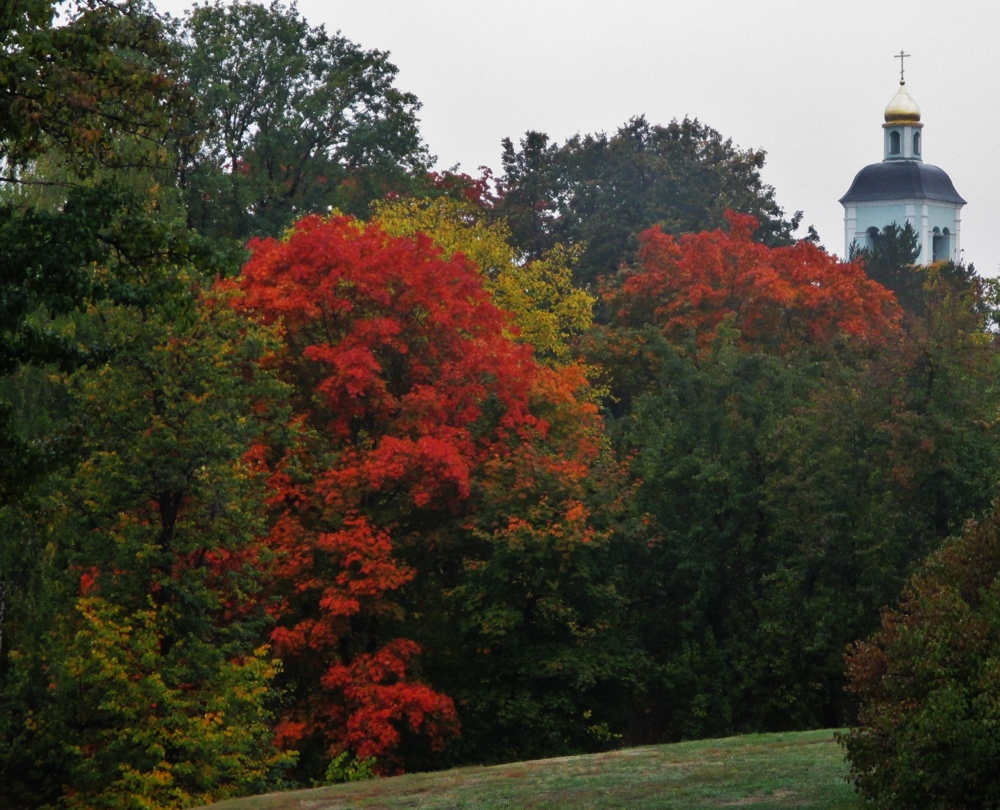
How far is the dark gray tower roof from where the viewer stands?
4291 inches

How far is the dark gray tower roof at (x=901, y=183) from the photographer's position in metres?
109

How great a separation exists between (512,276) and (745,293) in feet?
26.1

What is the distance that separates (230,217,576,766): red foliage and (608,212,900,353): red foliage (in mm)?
18481

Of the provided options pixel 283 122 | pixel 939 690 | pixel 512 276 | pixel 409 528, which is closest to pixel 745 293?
pixel 512 276

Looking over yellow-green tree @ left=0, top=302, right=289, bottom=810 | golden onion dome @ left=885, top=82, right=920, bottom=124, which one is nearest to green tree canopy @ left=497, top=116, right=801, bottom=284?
yellow-green tree @ left=0, top=302, right=289, bottom=810

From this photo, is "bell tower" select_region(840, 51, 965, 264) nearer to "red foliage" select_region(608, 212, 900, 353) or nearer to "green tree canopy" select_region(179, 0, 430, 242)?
"red foliage" select_region(608, 212, 900, 353)

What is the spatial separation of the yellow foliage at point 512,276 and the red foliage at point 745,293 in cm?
266

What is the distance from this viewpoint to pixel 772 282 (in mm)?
49938

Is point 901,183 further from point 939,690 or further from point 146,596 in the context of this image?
point 939,690

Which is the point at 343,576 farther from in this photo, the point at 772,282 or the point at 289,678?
the point at 772,282

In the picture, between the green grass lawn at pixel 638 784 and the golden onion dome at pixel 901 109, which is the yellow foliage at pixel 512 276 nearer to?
the green grass lawn at pixel 638 784

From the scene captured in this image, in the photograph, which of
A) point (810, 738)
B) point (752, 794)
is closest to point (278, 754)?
point (810, 738)

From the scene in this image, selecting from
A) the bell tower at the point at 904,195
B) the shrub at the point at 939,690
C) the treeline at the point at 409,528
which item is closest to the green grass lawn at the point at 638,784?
the shrub at the point at 939,690

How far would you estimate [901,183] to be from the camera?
109188 millimetres
